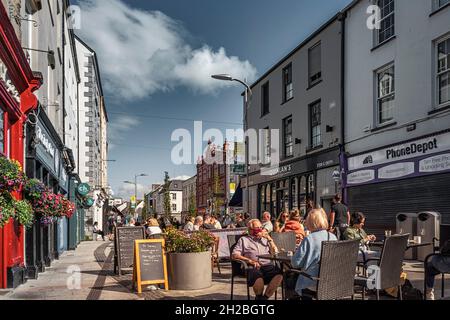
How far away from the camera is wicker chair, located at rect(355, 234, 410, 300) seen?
553cm

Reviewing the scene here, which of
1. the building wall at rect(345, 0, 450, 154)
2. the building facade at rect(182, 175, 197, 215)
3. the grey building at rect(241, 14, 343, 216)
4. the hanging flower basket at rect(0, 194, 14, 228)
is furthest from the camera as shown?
the building facade at rect(182, 175, 197, 215)

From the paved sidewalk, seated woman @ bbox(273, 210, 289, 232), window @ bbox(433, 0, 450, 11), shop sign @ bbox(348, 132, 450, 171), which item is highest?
window @ bbox(433, 0, 450, 11)

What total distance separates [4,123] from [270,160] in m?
17.7

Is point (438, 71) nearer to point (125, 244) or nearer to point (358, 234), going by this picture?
point (358, 234)

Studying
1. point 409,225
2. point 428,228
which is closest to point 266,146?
point 409,225

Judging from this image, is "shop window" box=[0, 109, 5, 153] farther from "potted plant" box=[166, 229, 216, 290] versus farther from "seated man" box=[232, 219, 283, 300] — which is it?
"seated man" box=[232, 219, 283, 300]

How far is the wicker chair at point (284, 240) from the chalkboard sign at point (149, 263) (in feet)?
7.03

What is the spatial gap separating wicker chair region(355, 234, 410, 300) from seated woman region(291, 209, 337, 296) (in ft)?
2.53

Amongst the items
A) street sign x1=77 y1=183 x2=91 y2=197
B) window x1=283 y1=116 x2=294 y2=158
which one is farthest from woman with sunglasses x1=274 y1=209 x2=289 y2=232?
street sign x1=77 y1=183 x2=91 y2=197

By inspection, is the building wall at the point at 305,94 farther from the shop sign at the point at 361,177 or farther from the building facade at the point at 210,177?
the building facade at the point at 210,177

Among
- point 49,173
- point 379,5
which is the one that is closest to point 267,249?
point 49,173

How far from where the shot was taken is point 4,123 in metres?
8.27

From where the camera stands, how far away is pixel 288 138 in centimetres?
2261

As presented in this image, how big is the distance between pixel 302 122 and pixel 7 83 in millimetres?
14768
